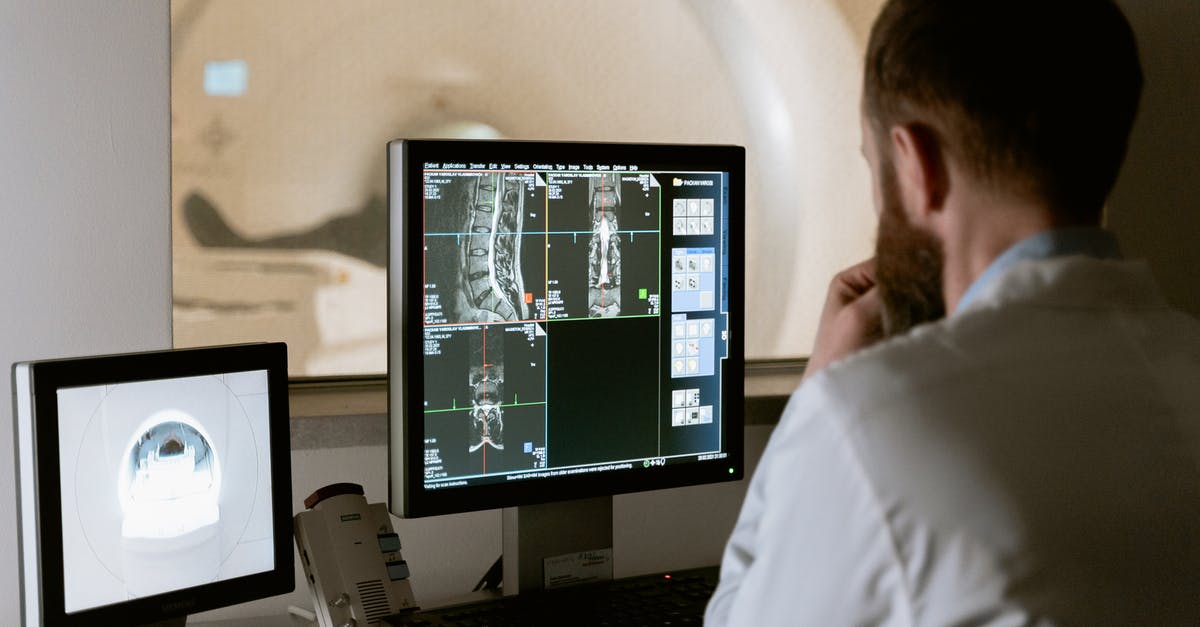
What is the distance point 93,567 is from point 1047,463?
0.95 meters

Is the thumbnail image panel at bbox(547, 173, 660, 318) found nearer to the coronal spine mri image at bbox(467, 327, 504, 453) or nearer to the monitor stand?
the coronal spine mri image at bbox(467, 327, 504, 453)

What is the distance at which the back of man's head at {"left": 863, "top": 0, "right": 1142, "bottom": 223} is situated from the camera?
2.75ft

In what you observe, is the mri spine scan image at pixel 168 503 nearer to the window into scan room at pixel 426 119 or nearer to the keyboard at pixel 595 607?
the keyboard at pixel 595 607

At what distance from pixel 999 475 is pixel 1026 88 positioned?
0.29 metres

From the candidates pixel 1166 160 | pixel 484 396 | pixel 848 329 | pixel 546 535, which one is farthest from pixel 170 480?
pixel 1166 160

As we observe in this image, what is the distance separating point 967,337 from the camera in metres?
0.82

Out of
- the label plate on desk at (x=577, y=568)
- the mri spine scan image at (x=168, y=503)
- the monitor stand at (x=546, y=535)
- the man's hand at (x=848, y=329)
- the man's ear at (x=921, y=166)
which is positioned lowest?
the label plate on desk at (x=577, y=568)

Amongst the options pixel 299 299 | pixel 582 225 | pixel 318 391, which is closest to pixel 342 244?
pixel 299 299

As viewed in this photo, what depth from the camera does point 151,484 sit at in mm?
1247

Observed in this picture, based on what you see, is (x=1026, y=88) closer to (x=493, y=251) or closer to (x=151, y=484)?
(x=493, y=251)

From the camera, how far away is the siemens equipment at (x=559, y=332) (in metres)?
1.39

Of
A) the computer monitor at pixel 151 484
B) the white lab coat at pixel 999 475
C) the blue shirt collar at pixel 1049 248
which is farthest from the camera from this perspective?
the computer monitor at pixel 151 484

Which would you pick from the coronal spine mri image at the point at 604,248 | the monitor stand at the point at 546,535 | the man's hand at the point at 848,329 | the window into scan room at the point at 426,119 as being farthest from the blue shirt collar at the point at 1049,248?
the window into scan room at the point at 426,119

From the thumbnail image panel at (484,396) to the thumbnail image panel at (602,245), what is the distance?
73 millimetres
